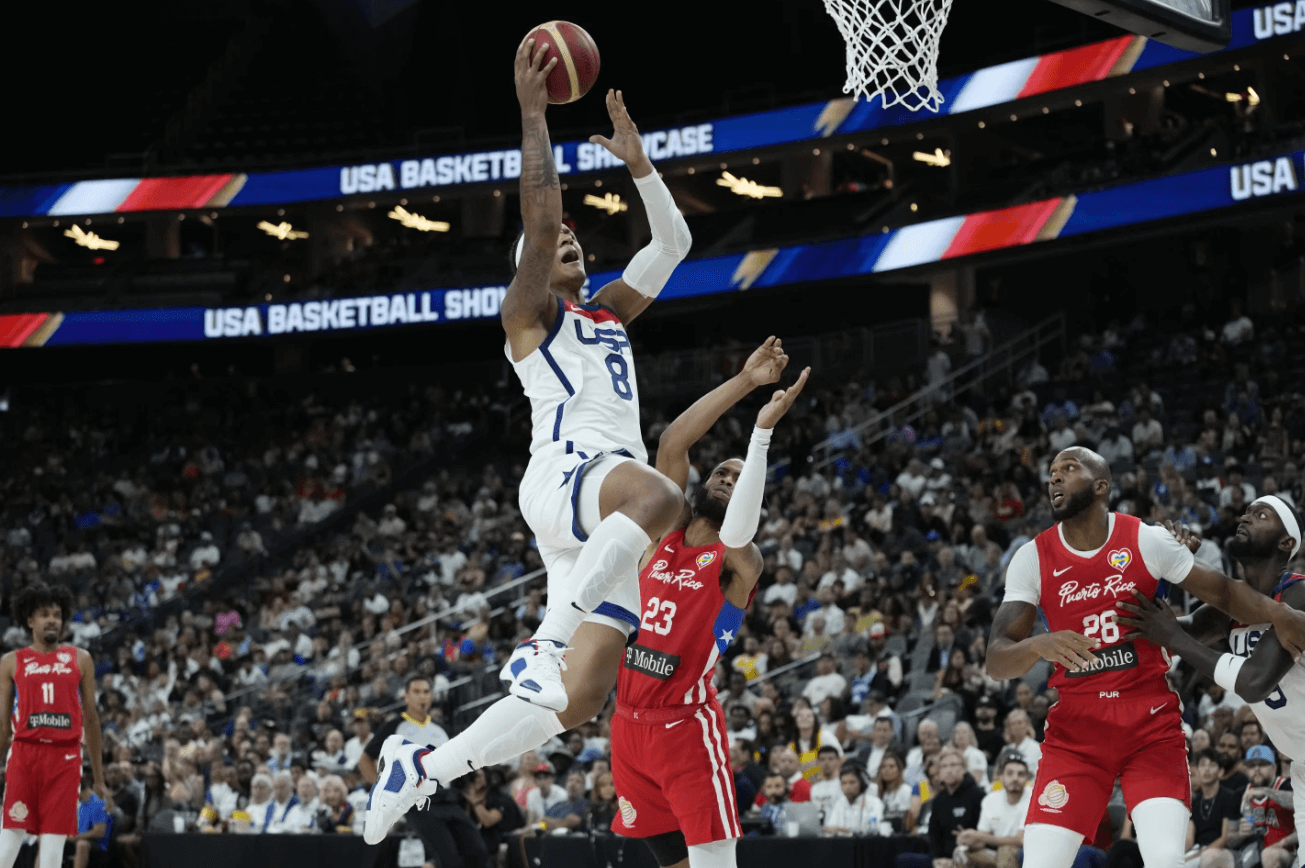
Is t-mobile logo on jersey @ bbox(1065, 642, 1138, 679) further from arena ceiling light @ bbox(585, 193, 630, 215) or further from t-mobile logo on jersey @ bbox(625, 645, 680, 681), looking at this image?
arena ceiling light @ bbox(585, 193, 630, 215)

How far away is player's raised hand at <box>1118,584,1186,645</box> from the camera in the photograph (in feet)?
21.6

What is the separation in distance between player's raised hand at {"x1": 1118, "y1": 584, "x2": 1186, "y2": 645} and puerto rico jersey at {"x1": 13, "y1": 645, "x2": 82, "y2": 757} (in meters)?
6.92

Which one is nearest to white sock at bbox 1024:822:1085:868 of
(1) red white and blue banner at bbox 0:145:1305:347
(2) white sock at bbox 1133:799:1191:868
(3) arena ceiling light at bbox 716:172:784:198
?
(2) white sock at bbox 1133:799:1191:868

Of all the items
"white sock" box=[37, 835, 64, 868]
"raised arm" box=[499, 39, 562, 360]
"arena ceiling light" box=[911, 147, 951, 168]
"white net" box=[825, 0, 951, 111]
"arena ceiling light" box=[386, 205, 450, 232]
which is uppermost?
"arena ceiling light" box=[386, 205, 450, 232]

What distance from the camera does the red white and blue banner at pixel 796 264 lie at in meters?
22.1

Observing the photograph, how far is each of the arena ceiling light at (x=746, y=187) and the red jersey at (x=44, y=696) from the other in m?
24.2

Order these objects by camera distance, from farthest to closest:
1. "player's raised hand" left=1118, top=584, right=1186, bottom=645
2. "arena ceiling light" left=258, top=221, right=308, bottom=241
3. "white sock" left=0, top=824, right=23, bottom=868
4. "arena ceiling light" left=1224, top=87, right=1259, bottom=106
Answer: "arena ceiling light" left=258, top=221, right=308, bottom=241 → "arena ceiling light" left=1224, top=87, right=1259, bottom=106 → "white sock" left=0, top=824, right=23, bottom=868 → "player's raised hand" left=1118, top=584, right=1186, bottom=645

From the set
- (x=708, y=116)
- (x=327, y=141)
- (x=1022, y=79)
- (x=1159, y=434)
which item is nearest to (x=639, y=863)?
(x=1159, y=434)

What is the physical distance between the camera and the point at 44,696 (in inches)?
389

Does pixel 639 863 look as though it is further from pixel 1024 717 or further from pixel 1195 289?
pixel 1195 289

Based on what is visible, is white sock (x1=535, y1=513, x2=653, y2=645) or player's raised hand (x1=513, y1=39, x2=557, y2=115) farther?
player's raised hand (x1=513, y1=39, x2=557, y2=115)

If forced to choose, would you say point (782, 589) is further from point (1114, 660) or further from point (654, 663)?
point (1114, 660)

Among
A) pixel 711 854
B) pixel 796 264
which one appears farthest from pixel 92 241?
pixel 711 854

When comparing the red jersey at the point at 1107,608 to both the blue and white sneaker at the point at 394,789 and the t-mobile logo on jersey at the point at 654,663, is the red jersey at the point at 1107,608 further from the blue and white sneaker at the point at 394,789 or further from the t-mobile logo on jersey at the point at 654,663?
the blue and white sneaker at the point at 394,789
